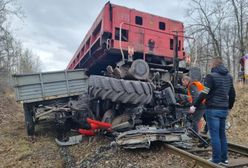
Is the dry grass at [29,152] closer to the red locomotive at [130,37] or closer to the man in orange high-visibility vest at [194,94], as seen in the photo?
the red locomotive at [130,37]

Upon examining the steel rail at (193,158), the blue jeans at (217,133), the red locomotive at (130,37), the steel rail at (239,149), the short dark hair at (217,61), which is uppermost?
the red locomotive at (130,37)

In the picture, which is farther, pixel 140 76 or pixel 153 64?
pixel 153 64

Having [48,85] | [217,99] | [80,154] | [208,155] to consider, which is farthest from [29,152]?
[217,99]

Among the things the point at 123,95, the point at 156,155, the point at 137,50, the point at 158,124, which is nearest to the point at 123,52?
the point at 137,50

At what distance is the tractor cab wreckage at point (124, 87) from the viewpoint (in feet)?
Result: 17.8

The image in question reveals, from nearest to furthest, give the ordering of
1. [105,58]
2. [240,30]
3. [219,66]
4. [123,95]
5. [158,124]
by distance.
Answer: [219,66] < [123,95] < [158,124] < [105,58] < [240,30]

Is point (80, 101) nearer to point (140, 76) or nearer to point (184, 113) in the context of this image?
point (140, 76)

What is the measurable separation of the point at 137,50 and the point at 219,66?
117 inches

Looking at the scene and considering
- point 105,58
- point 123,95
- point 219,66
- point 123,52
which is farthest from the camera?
point 105,58

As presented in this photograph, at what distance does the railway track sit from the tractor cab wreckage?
0.33 m

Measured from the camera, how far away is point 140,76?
6.10 meters

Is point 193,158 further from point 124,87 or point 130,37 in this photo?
point 130,37

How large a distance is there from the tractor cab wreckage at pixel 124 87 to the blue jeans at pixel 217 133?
0.88 meters

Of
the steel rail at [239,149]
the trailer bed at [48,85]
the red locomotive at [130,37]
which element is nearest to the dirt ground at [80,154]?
the trailer bed at [48,85]
